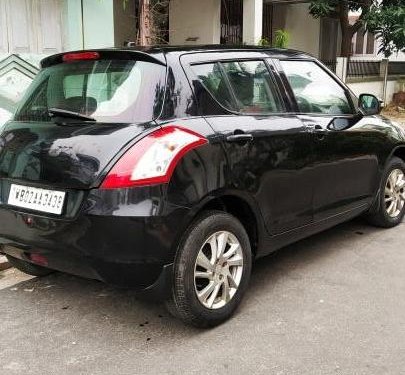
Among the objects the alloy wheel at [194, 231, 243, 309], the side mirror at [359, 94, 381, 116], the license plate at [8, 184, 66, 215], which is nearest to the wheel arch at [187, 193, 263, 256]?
the alloy wheel at [194, 231, 243, 309]

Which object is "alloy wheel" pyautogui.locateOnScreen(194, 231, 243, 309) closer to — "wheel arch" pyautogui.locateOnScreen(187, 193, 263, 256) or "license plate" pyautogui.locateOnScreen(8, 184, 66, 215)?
"wheel arch" pyautogui.locateOnScreen(187, 193, 263, 256)

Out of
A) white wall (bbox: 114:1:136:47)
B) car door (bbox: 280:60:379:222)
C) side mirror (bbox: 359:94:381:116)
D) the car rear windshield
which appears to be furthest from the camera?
white wall (bbox: 114:1:136:47)

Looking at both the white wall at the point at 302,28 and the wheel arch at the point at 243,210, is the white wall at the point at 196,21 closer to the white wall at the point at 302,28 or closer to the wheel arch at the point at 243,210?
the white wall at the point at 302,28

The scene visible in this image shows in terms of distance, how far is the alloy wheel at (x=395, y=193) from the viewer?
5.37 m

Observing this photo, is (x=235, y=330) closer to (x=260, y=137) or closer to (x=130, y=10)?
(x=260, y=137)

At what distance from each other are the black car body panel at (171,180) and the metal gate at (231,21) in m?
9.71

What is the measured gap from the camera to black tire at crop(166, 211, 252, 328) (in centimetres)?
320

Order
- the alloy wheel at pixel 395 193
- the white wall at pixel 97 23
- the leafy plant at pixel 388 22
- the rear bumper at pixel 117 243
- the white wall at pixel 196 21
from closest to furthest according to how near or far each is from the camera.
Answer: the rear bumper at pixel 117 243 → the alloy wheel at pixel 395 193 → the white wall at pixel 97 23 → the white wall at pixel 196 21 → the leafy plant at pixel 388 22

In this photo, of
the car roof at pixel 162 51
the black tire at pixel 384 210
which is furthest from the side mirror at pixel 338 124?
the black tire at pixel 384 210

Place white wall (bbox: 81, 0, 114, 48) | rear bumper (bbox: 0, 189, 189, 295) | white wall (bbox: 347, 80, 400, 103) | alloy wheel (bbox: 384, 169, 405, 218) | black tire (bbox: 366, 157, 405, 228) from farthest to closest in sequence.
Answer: white wall (bbox: 347, 80, 400, 103), white wall (bbox: 81, 0, 114, 48), alloy wheel (bbox: 384, 169, 405, 218), black tire (bbox: 366, 157, 405, 228), rear bumper (bbox: 0, 189, 189, 295)

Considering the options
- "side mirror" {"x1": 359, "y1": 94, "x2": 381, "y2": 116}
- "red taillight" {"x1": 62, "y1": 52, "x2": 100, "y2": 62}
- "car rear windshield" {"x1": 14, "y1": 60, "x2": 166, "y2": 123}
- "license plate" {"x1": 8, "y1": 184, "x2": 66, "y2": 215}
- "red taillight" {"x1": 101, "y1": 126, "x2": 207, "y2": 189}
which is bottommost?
"license plate" {"x1": 8, "y1": 184, "x2": 66, "y2": 215}

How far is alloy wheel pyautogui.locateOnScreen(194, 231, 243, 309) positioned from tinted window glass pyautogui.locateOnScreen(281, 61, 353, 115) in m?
1.31

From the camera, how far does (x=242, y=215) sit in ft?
12.4

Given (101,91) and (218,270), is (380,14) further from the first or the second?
(218,270)
